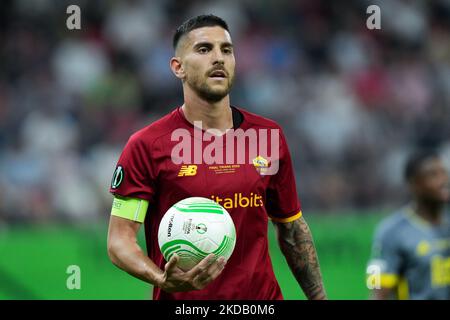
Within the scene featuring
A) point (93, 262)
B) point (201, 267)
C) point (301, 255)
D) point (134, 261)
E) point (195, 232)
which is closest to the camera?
point (201, 267)

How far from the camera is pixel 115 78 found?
1248 centimetres

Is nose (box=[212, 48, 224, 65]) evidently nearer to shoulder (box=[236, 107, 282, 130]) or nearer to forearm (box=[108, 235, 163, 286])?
shoulder (box=[236, 107, 282, 130])

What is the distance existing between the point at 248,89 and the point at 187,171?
296 inches

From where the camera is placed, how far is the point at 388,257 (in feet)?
23.7

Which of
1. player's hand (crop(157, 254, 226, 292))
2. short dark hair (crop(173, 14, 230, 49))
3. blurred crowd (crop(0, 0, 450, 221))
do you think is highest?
blurred crowd (crop(0, 0, 450, 221))

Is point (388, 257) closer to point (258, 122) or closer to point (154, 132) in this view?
point (258, 122)

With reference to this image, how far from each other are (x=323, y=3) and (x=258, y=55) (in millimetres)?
1598

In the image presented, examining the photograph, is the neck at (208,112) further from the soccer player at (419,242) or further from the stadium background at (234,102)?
the stadium background at (234,102)

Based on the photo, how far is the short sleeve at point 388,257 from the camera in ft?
23.2

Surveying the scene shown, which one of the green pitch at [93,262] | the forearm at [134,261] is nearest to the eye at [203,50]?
the forearm at [134,261]

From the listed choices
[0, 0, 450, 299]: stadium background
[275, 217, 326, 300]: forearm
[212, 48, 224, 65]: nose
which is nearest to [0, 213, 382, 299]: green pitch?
[0, 0, 450, 299]: stadium background

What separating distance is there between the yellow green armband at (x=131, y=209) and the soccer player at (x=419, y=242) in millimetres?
2636

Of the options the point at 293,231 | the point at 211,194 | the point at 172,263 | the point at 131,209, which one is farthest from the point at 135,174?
the point at 293,231

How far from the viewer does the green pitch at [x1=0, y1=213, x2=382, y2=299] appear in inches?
370
